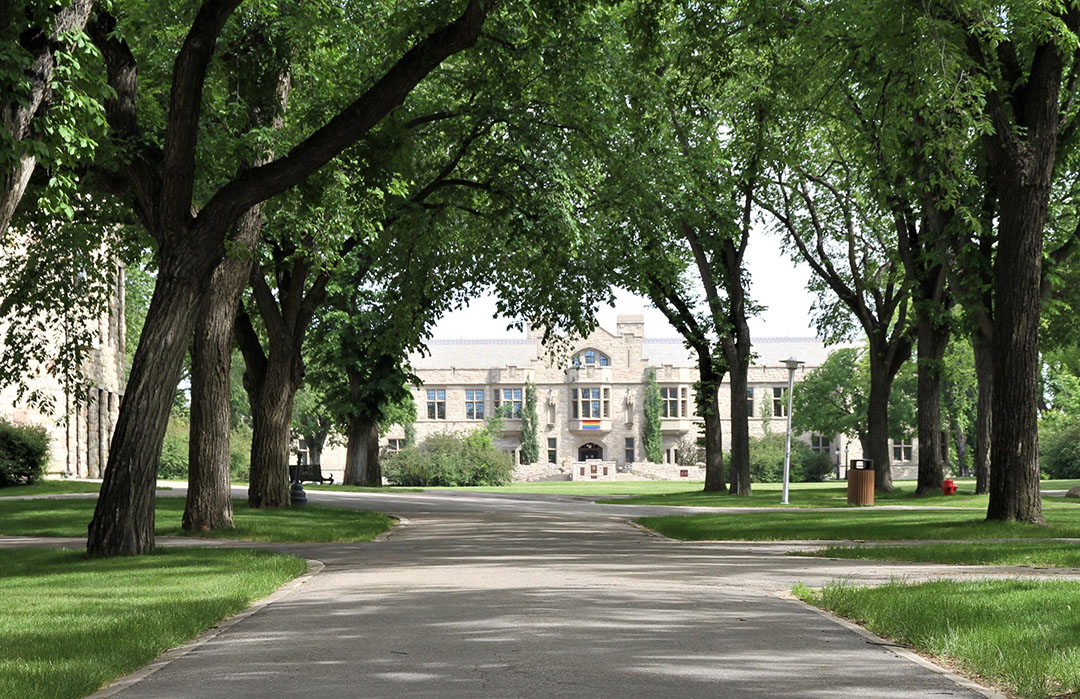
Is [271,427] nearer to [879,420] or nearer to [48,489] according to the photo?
[48,489]

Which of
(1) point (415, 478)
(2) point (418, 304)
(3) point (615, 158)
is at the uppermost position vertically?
(3) point (615, 158)

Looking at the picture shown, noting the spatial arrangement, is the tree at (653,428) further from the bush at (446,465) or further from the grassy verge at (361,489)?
the grassy verge at (361,489)

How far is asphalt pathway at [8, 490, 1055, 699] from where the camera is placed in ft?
21.5

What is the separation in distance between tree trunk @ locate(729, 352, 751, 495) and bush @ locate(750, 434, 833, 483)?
31700 mm

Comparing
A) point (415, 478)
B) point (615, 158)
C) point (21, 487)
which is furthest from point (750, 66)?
point (415, 478)

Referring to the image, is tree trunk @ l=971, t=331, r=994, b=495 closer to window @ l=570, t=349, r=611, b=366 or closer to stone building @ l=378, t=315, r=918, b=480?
stone building @ l=378, t=315, r=918, b=480

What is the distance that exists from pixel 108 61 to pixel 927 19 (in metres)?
10.9

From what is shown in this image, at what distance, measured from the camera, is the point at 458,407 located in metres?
85.8

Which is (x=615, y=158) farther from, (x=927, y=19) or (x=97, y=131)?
(x=97, y=131)

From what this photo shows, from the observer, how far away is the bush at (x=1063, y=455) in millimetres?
60094

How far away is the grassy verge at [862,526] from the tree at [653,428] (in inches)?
2164

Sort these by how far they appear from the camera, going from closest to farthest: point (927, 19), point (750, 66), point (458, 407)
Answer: point (927, 19) < point (750, 66) < point (458, 407)

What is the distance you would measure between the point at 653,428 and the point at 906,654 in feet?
240

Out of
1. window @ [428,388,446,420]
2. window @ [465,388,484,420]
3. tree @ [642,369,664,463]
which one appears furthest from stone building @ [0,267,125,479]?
tree @ [642,369,664,463]
